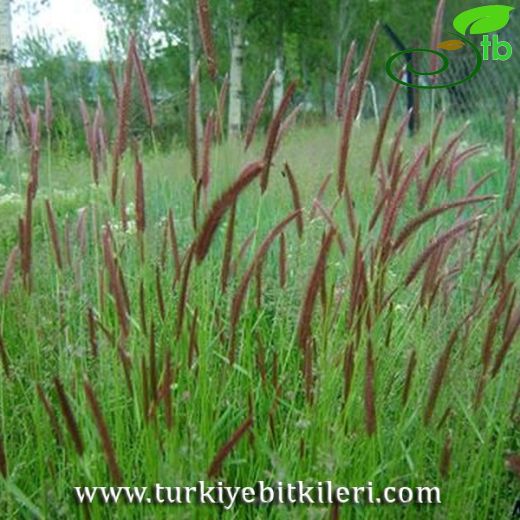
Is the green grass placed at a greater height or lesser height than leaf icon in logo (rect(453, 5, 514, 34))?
lesser

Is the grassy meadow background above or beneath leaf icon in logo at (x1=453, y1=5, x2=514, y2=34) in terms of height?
beneath

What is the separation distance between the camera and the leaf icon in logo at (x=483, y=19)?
2.59 meters

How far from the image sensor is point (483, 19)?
113 inches

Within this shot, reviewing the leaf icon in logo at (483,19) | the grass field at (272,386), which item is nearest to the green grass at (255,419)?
the grass field at (272,386)

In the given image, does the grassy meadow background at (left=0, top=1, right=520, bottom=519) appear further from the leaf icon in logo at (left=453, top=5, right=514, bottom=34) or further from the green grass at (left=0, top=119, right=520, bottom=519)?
the leaf icon in logo at (left=453, top=5, right=514, bottom=34)

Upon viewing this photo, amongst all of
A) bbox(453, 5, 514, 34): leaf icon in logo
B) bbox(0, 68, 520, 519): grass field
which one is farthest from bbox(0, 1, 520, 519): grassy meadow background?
bbox(453, 5, 514, 34): leaf icon in logo

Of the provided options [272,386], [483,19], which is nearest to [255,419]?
[272,386]

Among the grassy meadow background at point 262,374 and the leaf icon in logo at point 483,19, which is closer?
the grassy meadow background at point 262,374

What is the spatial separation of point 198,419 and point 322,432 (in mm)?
197

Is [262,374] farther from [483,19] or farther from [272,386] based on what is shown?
[483,19]

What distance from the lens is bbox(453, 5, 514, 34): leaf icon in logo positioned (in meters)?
2.59

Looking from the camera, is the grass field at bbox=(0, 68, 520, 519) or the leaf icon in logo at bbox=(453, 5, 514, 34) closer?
the grass field at bbox=(0, 68, 520, 519)

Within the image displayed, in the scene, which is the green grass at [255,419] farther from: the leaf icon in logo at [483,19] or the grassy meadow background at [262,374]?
the leaf icon in logo at [483,19]

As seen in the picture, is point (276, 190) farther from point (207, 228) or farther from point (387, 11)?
point (387, 11)
